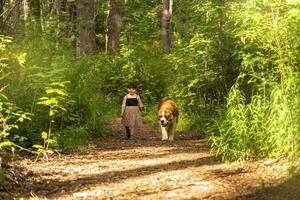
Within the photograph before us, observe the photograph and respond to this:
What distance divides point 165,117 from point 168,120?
141 mm

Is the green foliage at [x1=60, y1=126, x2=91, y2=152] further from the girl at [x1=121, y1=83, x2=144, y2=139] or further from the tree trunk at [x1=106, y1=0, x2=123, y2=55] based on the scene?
the tree trunk at [x1=106, y1=0, x2=123, y2=55]

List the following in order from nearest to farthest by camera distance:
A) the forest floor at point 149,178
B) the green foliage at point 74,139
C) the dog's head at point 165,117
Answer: the forest floor at point 149,178 → the green foliage at point 74,139 → the dog's head at point 165,117

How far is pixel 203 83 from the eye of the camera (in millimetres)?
14328

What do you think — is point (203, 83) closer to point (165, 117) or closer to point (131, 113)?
point (165, 117)

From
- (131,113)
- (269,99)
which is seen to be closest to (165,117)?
(131,113)

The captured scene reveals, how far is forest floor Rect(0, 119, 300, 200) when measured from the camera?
21.9ft

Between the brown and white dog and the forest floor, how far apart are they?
3.22 metres

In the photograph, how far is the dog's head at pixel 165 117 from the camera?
13727 millimetres

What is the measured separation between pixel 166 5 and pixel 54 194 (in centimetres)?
2429

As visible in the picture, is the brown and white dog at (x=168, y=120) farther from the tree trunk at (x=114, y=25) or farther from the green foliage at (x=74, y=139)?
the tree trunk at (x=114, y=25)

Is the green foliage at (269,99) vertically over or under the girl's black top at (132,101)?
over

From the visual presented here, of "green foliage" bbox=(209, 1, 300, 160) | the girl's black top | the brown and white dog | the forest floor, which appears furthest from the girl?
"green foliage" bbox=(209, 1, 300, 160)

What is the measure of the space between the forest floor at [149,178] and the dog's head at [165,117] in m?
3.22

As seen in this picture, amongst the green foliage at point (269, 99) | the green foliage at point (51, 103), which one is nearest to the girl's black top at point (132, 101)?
the green foliage at point (51, 103)
